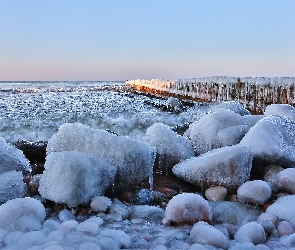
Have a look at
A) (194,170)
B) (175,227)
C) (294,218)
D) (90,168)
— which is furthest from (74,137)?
(294,218)

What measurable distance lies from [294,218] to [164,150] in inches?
54.7

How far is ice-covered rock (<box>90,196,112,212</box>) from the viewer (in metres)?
2.21

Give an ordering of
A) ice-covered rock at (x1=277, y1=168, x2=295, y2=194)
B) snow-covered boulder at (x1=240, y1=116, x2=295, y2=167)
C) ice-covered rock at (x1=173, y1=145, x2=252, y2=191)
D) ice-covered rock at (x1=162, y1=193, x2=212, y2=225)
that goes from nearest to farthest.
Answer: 1. ice-covered rock at (x1=162, y1=193, x2=212, y2=225)
2. ice-covered rock at (x1=277, y1=168, x2=295, y2=194)
3. ice-covered rock at (x1=173, y1=145, x2=252, y2=191)
4. snow-covered boulder at (x1=240, y1=116, x2=295, y2=167)

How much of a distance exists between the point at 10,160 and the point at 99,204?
3.06ft

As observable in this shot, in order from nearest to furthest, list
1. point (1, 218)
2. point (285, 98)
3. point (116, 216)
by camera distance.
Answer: point (1, 218), point (116, 216), point (285, 98)

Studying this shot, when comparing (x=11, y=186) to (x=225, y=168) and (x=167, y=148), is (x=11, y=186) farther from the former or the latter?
(x=225, y=168)

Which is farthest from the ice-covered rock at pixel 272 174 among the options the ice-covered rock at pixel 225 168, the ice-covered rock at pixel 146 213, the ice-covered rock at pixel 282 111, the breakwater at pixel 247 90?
the breakwater at pixel 247 90

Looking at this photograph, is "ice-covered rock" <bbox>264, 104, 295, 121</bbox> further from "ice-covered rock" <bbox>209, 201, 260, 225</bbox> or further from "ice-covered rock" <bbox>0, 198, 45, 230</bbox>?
"ice-covered rock" <bbox>0, 198, 45, 230</bbox>

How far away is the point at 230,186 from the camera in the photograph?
8.59 ft

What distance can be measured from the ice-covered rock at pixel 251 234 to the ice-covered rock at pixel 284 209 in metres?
0.28

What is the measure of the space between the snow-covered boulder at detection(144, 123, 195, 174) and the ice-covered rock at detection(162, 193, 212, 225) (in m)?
1.07

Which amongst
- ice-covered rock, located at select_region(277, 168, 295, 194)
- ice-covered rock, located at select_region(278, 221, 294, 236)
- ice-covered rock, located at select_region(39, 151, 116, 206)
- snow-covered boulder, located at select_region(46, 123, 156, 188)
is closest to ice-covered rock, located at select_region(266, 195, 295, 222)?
ice-covered rock, located at select_region(278, 221, 294, 236)

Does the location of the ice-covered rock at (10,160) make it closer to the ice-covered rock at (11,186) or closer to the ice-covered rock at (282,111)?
the ice-covered rock at (11,186)

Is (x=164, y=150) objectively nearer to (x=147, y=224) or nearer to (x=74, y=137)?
(x=74, y=137)
